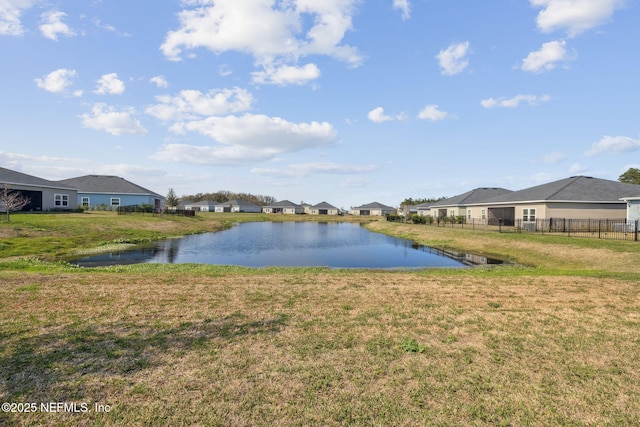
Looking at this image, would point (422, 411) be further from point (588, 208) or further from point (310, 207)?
point (310, 207)

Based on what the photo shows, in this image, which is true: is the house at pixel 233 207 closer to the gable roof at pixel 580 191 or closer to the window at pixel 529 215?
the gable roof at pixel 580 191

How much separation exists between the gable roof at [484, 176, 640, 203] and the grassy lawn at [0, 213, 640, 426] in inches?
1116

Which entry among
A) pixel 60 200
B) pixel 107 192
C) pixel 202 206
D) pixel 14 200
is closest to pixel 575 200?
pixel 14 200

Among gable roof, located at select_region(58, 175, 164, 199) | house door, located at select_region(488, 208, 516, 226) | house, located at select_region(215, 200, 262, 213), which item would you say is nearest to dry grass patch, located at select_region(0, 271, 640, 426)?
house door, located at select_region(488, 208, 516, 226)

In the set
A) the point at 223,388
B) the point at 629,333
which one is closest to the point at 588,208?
the point at 629,333

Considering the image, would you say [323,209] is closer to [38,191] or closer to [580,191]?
[38,191]

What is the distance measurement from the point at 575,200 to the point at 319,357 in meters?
39.3

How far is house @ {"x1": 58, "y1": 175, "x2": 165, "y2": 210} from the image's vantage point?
179 feet

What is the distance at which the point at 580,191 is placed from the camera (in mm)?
36250

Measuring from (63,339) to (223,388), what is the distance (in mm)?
3615

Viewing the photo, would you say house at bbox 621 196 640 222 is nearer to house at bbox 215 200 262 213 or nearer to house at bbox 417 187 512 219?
house at bbox 417 187 512 219

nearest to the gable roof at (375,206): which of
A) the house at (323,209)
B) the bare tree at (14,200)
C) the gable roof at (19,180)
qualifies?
the house at (323,209)

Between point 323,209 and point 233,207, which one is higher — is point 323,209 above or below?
below

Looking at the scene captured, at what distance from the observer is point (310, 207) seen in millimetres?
130875
